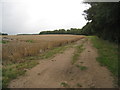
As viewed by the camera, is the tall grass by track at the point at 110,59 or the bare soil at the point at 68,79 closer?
the bare soil at the point at 68,79

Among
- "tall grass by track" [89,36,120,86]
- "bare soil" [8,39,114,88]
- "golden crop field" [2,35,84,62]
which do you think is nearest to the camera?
"bare soil" [8,39,114,88]

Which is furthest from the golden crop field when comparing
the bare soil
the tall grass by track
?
the tall grass by track

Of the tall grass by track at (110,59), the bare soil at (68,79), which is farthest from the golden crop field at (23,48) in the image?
the tall grass by track at (110,59)

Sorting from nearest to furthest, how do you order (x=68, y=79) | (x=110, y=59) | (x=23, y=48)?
(x=68, y=79)
(x=110, y=59)
(x=23, y=48)

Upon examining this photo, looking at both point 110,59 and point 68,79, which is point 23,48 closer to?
point 110,59

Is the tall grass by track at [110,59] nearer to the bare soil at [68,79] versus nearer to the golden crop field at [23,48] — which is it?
the bare soil at [68,79]

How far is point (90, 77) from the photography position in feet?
21.9

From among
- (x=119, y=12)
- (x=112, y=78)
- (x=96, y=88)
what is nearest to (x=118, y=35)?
(x=119, y=12)

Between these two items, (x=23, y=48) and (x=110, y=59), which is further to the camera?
(x=23, y=48)

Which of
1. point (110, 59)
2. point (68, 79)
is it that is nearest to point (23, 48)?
point (110, 59)

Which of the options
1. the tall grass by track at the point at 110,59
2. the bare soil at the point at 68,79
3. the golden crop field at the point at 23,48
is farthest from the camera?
the golden crop field at the point at 23,48

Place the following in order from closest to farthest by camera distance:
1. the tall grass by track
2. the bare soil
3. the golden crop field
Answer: the bare soil < the tall grass by track < the golden crop field

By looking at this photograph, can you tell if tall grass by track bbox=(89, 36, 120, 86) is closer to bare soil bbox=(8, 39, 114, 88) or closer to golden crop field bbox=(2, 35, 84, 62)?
bare soil bbox=(8, 39, 114, 88)

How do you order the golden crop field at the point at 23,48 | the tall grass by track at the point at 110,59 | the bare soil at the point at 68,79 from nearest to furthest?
the bare soil at the point at 68,79 → the tall grass by track at the point at 110,59 → the golden crop field at the point at 23,48
